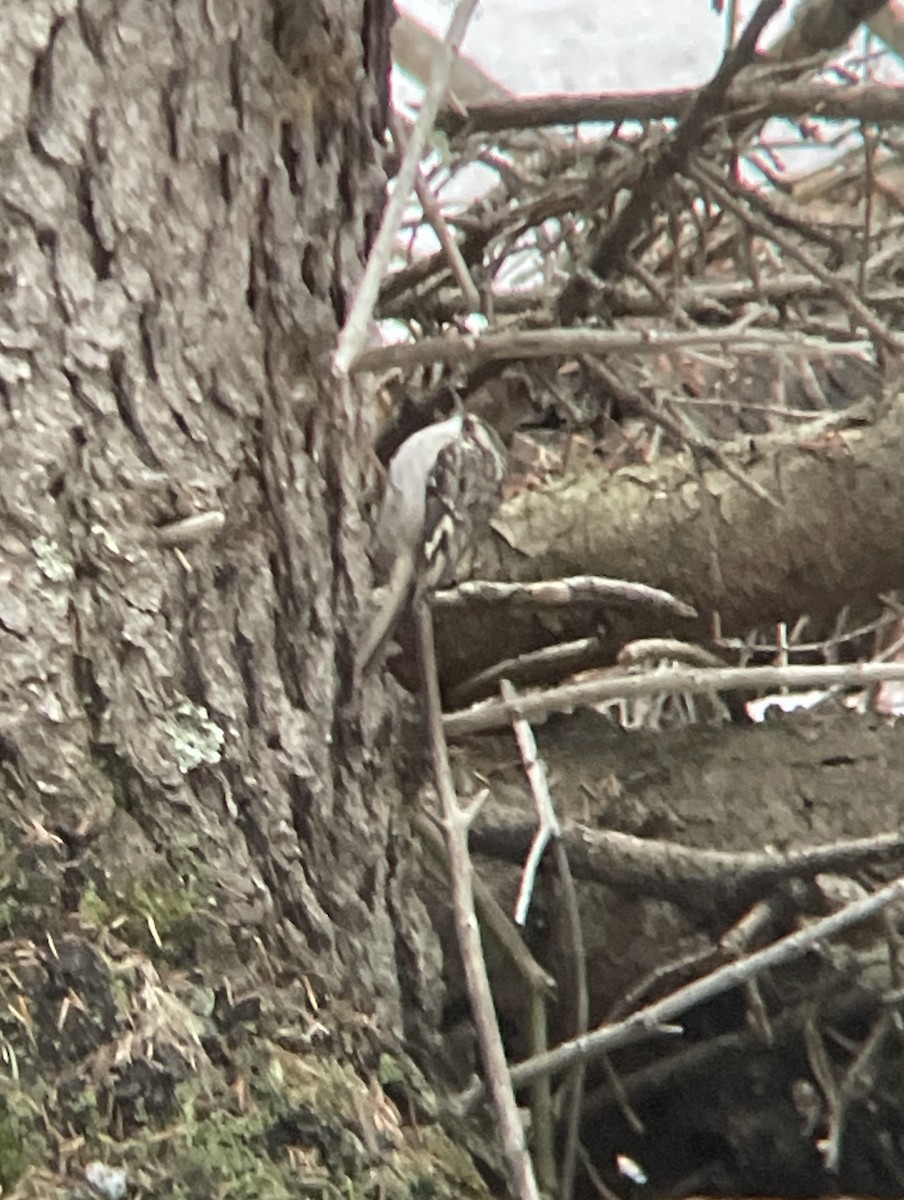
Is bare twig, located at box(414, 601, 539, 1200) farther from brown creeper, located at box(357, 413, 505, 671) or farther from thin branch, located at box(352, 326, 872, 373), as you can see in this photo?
thin branch, located at box(352, 326, 872, 373)

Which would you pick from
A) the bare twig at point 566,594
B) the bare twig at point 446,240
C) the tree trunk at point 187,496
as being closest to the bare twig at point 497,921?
the tree trunk at point 187,496

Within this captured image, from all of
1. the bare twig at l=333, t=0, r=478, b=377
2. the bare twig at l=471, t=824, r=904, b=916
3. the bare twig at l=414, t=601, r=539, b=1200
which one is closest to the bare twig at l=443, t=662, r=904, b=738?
the bare twig at l=414, t=601, r=539, b=1200

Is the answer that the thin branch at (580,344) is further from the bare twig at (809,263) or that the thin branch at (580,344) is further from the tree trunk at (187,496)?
the bare twig at (809,263)

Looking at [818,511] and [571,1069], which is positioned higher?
[818,511]

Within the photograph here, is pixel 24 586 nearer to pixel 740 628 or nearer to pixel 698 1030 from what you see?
pixel 698 1030

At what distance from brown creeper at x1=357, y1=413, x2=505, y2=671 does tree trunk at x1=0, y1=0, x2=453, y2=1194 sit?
0.04m

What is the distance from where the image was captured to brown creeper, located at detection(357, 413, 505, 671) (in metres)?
0.81

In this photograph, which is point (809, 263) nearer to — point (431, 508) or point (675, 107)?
point (675, 107)

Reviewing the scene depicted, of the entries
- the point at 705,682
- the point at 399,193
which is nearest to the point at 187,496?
the point at 399,193

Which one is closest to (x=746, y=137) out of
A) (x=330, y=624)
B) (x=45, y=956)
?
(x=330, y=624)

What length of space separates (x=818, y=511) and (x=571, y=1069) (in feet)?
1.88

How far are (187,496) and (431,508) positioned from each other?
252 mm

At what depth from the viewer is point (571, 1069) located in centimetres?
86

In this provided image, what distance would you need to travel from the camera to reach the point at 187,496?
696 mm
